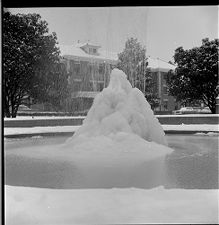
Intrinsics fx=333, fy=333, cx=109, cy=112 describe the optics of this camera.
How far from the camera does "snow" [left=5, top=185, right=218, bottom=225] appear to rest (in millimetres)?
2615

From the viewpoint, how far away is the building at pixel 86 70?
3.56 metres

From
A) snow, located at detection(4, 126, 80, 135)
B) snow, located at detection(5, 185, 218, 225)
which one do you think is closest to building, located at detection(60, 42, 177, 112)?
snow, located at detection(4, 126, 80, 135)

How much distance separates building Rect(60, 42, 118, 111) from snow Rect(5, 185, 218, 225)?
3.54 feet

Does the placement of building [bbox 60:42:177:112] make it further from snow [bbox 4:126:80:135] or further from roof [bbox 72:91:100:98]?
snow [bbox 4:126:80:135]

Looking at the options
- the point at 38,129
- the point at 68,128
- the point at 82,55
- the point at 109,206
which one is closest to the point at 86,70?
the point at 82,55

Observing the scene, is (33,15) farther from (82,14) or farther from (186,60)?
(186,60)

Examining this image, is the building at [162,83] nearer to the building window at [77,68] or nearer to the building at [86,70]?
the building at [86,70]

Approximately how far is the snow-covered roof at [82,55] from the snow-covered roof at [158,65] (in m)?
0.38

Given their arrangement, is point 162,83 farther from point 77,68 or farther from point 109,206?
point 109,206

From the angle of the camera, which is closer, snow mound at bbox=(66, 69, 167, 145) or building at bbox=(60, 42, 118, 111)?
building at bbox=(60, 42, 118, 111)

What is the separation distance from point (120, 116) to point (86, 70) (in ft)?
3.10

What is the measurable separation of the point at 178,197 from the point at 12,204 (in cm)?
139

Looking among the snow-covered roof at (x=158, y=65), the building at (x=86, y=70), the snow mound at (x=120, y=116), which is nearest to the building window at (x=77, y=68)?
the building at (x=86, y=70)

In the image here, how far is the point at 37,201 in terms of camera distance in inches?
109
